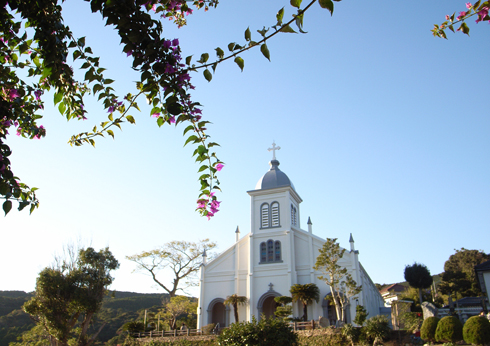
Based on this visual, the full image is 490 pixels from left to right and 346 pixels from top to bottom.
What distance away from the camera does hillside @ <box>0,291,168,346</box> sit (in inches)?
1598

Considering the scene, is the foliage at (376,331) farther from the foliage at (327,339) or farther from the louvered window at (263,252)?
the louvered window at (263,252)

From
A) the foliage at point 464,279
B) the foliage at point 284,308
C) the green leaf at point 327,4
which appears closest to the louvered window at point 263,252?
the foliage at point 284,308

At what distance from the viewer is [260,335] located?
1182cm

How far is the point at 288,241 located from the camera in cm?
3161

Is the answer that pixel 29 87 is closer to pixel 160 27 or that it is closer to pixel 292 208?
pixel 160 27

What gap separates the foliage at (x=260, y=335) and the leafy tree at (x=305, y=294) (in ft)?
51.5

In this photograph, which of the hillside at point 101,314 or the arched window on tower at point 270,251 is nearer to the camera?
the arched window on tower at point 270,251

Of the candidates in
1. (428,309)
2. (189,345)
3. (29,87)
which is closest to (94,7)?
(29,87)

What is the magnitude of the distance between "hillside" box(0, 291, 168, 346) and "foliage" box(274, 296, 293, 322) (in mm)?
12649

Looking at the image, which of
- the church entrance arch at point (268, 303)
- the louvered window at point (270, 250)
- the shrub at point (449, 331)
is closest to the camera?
the shrub at point (449, 331)

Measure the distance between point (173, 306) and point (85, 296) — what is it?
7755 millimetres

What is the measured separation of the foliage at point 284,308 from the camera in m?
25.9

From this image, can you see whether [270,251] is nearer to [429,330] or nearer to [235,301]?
[235,301]

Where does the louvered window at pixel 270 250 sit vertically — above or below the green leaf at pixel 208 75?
above
